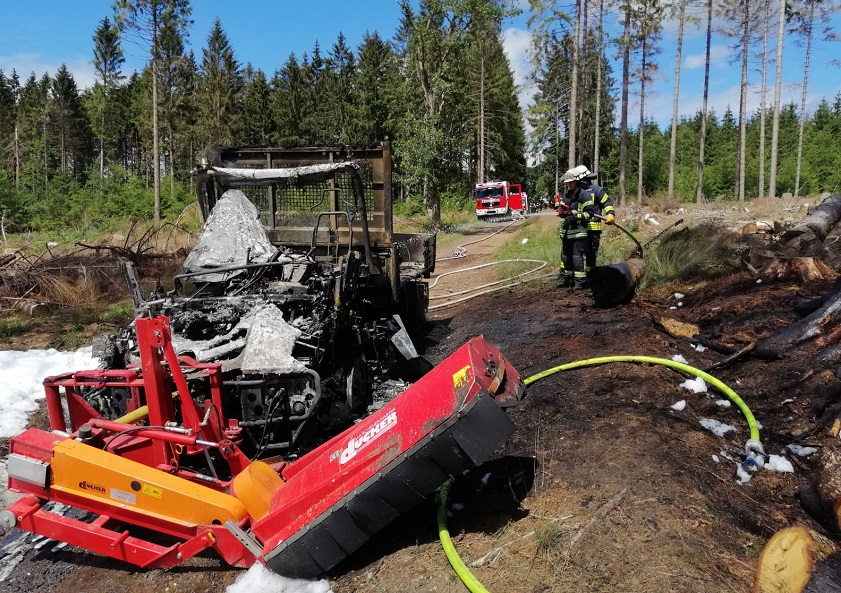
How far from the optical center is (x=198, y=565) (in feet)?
9.91

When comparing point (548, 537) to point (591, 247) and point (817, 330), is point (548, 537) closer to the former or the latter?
point (817, 330)

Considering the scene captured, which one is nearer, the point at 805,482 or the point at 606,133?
the point at 805,482

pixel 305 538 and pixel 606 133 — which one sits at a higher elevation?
pixel 606 133

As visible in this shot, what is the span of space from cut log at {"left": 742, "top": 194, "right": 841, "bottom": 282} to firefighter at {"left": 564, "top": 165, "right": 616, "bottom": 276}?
1.70m

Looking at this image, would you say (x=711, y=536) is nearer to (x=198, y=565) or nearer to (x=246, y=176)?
(x=198, y=565)

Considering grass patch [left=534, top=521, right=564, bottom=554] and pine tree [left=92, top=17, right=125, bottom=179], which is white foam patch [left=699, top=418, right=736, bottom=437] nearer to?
grass patch [left=534, top=521, right=564, bottom=554]

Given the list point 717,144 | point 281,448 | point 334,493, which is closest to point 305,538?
point 334,493

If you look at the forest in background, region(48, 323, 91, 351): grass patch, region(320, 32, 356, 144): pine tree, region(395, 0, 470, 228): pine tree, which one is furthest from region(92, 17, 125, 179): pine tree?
region(48, 323, 91, 351): grass patch

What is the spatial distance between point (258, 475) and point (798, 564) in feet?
8.01

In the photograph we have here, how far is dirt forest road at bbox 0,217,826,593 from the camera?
7.70 ft

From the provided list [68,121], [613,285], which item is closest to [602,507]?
[613,285]

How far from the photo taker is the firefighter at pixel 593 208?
733cm

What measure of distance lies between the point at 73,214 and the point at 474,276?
24.2 metres

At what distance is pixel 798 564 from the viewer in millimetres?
2303
